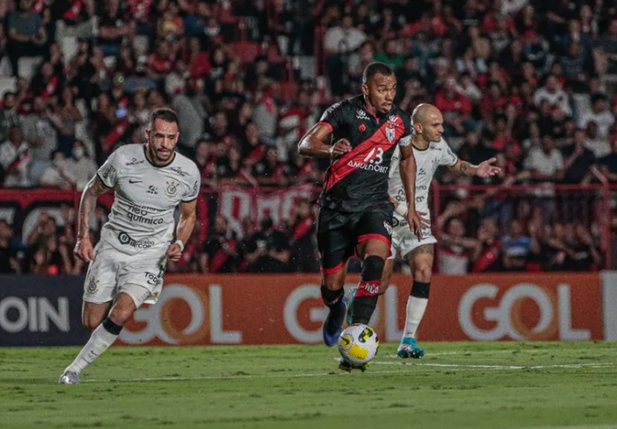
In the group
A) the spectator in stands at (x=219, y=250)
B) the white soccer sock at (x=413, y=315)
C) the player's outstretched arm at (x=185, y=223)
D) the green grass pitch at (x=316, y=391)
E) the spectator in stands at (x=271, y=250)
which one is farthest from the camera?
the spectator in stands at (x=271, y=250)

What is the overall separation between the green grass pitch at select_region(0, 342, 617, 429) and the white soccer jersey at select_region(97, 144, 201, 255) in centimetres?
125

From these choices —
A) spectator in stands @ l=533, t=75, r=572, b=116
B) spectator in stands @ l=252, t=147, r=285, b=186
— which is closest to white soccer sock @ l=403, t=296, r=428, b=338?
spectator in stands @ l=252, t=147, r=285, b=186

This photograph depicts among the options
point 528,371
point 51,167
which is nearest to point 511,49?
point 51,167

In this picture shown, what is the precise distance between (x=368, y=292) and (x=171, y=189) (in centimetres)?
194

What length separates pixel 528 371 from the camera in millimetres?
12266

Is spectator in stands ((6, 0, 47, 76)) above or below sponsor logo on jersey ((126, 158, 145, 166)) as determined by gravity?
above

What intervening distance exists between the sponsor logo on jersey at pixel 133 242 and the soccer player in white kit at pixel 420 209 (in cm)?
328

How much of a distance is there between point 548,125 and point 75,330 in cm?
916

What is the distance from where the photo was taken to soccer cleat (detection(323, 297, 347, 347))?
13141mm

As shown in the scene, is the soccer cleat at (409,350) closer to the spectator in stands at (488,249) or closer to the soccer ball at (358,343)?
the soccer ball at (358,343)

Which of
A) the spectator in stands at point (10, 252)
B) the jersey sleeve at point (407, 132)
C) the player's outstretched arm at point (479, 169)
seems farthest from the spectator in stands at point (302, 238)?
the jersey sleeve at point (407, 132)

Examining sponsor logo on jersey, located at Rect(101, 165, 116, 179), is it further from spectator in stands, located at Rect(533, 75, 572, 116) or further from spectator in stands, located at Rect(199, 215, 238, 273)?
spectator in stands, located at Rect(533, 75, 572, 116)

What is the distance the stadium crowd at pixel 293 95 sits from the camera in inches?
737

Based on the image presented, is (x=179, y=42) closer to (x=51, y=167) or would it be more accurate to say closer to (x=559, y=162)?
(x=51, y=167)
